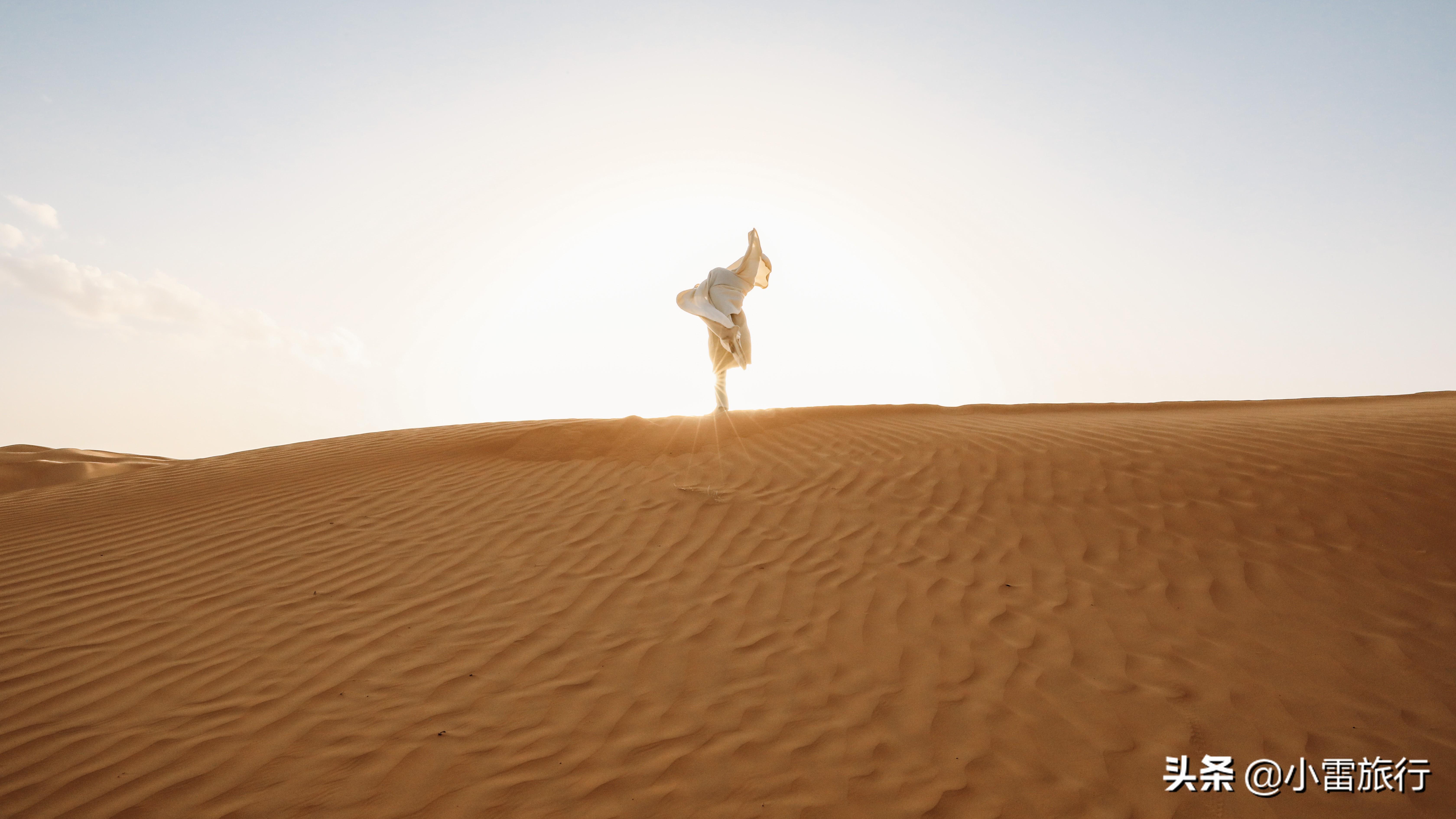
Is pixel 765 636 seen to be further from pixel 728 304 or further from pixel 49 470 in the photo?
pixel 49 470

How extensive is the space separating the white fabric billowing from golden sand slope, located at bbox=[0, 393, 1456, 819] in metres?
3.61

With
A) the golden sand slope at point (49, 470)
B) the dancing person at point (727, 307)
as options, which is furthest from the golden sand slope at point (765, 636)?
the golden sand slope at point (49, 470)

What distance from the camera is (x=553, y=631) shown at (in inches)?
173

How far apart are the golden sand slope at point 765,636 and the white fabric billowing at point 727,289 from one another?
3611mm

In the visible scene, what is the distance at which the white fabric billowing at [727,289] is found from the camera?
10555mm

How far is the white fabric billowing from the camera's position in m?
10.6

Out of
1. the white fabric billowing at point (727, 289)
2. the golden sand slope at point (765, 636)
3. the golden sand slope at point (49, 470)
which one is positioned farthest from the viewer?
the golden sand slope at point (49, 470)

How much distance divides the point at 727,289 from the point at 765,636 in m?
7.22

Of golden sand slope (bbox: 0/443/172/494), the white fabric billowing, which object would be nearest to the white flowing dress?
the white fabric billowing

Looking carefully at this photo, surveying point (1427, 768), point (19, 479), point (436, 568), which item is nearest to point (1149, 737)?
point (1427, 768)

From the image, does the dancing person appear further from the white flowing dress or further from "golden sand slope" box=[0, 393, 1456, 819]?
"golden sand slope" box=[0, 393, 1456, 819]

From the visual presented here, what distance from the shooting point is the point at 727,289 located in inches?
418

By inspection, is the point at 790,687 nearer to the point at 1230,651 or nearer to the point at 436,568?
Answer: the point at 1230,651

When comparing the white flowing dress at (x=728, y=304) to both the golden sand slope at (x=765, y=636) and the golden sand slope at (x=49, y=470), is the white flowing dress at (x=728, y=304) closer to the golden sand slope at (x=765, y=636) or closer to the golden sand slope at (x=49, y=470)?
the golden sand slope at (x=765, y=636)
